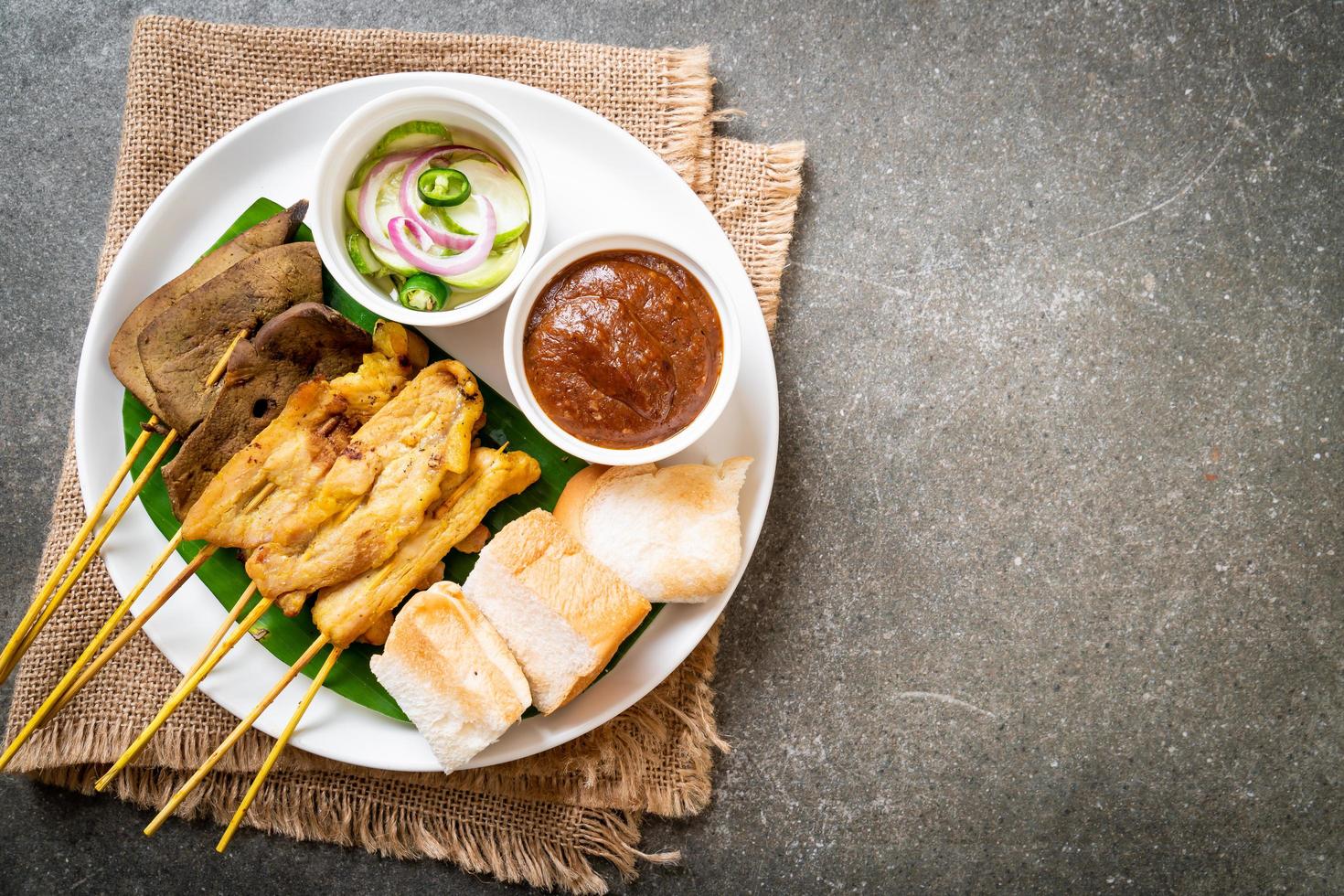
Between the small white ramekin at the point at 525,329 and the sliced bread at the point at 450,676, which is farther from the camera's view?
the sliced bread at the point at 450,676

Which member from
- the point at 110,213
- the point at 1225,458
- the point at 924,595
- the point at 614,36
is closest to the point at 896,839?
the point at 924,595

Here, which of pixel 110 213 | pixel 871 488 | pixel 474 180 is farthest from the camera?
pixel 871 488

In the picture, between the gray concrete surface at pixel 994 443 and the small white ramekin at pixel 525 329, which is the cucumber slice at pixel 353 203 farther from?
the gray concrete surface at pixel 994 443

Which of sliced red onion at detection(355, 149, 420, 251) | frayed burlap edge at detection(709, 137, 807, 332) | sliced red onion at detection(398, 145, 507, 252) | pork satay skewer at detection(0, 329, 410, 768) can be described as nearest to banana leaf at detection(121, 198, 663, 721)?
pork satay skewer at detection(0, 329, 410, 768)

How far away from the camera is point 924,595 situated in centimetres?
333

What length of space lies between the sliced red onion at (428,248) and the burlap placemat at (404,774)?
2.83 feet

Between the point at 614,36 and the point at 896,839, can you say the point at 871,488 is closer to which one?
the point at 896,839

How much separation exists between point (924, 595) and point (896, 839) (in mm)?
971

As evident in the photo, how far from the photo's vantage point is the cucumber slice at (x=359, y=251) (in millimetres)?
2617

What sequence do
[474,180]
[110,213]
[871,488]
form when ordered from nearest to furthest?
[474,180] < [110,213] < [871,488]

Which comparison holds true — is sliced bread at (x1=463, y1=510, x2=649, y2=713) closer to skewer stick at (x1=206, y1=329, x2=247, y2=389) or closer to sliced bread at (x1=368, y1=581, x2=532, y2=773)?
sliced bread at (x1=368, y1=581, x2=532, y2=773)

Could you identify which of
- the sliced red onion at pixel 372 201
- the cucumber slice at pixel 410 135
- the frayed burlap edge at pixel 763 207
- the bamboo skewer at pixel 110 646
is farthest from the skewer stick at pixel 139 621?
the frayed burlap edge at pixel 763 207

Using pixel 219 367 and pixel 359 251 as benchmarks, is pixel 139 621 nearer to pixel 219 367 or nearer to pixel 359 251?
pixel 219 367

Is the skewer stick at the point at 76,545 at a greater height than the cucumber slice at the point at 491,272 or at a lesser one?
lesser
